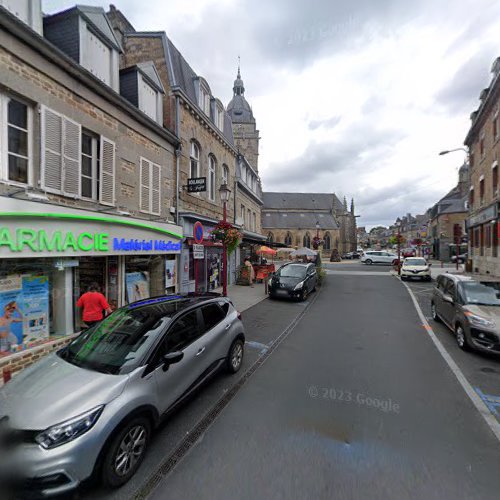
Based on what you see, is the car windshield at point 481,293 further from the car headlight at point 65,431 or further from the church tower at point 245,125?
the church tower at point 245,125

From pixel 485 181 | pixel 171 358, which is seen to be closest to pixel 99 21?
pixel 171 358

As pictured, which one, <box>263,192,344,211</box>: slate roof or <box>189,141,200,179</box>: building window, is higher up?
<box>263,192,344,211</box>: slate roof

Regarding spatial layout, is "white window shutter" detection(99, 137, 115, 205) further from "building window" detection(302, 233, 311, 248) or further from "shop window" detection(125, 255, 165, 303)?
"building window" detection(302, 233, 311, 248)

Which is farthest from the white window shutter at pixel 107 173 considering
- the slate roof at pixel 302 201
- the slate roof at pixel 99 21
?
the slate roof at pixel 302 201

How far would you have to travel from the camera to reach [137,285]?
781 cm

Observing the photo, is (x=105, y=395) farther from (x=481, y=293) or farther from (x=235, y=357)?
(x=481, y=293)

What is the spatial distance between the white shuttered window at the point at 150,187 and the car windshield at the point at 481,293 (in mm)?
8586

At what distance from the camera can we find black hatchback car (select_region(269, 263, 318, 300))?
1100 cm

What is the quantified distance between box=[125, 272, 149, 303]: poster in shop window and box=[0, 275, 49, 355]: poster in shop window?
7.33 feet

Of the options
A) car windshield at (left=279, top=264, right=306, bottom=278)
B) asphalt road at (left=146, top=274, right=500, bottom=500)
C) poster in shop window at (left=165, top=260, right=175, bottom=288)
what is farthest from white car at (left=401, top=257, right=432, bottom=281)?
poster in shop window at (left=165, top=260, right=175, bottom=288)

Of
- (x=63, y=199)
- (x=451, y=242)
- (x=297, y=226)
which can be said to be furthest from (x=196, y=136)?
(x=297, y=226)

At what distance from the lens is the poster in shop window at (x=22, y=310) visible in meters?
4.63

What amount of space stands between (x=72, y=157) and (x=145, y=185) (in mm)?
2438

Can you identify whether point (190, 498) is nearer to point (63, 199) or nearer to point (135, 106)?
point (63, 199)
